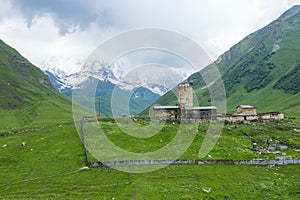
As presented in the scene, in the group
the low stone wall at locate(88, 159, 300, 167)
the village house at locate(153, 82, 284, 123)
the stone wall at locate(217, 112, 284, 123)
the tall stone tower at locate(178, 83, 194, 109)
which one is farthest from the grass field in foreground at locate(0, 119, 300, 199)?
the tall stone tower at locate(178, 83, 194, 109)

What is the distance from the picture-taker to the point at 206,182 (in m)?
38.8

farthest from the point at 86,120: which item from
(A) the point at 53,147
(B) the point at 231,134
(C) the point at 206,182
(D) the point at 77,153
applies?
(C) the point at 206,182

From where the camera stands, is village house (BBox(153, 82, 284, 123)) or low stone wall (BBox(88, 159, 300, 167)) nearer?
low stone wall (BBox(88, 159, 300, 167))

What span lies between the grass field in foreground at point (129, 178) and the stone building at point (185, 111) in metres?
21.8

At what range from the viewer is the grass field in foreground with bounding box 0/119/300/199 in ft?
115

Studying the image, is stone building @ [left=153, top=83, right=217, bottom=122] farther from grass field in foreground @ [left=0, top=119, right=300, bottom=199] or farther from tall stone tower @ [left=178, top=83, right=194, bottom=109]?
grass field in foreground @ [left=0, top=119, right=300, bottom=199]

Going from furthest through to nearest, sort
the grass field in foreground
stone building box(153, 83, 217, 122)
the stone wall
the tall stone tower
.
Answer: the tall stone tower
the stone wall
stone building box(153, 83, 217, 122)
the grass field in foreground

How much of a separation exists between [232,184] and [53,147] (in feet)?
111

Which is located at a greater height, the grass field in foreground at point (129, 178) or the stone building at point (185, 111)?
the stone building at point (185, 111)

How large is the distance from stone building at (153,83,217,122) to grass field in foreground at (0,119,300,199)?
21.8 m

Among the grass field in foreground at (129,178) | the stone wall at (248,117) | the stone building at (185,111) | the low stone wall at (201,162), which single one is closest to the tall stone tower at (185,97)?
the stone building at (185,111)

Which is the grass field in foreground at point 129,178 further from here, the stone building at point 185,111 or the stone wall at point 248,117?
the stone wall at point 248,117

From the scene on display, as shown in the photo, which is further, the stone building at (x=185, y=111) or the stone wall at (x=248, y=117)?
the stone wall at (x=248, y=117)

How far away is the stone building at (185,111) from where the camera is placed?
81375 millimetres
